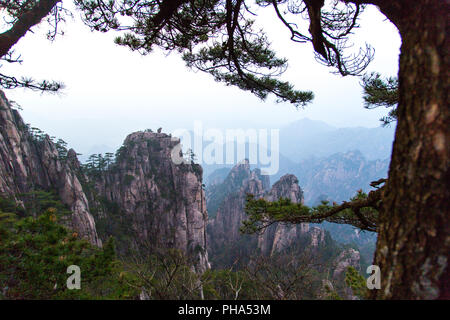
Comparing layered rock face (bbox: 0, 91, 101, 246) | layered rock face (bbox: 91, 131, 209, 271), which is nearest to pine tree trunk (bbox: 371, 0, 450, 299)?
layered rock face (bbox: 0, 91, 101, 246)

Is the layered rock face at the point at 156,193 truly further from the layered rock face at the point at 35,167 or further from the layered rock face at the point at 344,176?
the layered rock face at the point at 344,176

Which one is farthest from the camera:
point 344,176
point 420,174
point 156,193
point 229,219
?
point 344,176

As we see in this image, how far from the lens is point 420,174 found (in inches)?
36.8

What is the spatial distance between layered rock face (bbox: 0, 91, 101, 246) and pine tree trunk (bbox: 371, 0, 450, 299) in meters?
17.0

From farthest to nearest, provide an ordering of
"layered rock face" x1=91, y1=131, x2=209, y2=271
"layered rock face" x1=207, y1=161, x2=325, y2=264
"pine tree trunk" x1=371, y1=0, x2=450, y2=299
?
"layered rock face" x1=207, y1=161, x2=325, y2=264
"layered rock face" x1=91, y1=131, x2=209, y2=271
"pine tree trunk" x1=371, y1=0, x2=450, y2=299

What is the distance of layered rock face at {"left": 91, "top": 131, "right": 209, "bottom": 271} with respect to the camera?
25031 millimetres

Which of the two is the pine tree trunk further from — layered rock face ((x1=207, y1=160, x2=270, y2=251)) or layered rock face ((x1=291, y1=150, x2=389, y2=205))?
layered rock face ((x1=291, y1=150, x2=389, y2=205))

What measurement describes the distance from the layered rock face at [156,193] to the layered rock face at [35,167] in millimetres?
5825

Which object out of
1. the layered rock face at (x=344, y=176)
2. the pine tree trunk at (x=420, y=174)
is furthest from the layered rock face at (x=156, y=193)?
the layered rock face at (x=344, y=176)

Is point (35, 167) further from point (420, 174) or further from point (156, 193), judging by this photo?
point (420, 174)

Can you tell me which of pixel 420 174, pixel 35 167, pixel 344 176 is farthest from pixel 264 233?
pixel 344 176

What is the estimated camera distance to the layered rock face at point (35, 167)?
14422 mm

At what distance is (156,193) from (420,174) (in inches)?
1065
